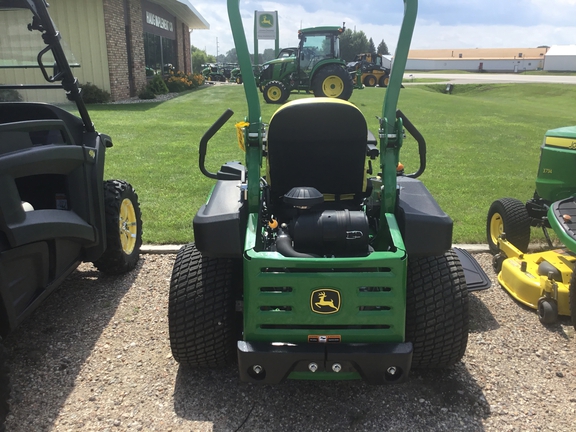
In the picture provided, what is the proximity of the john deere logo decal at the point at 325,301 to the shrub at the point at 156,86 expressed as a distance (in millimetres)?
18443

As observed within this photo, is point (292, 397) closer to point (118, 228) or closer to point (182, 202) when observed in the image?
point (118, 228)

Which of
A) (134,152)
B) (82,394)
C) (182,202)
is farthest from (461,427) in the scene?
(134,152)

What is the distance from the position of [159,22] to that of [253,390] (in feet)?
76.3

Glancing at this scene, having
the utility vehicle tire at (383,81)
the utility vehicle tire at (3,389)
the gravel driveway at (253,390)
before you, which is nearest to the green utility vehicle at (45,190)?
the utility vehicle tire at (3,389)

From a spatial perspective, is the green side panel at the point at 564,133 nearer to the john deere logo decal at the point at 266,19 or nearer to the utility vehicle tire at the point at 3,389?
the john deere logo decal at the point at 266,19

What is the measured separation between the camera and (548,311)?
3148 mm

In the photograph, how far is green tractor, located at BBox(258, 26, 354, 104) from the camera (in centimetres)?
1631

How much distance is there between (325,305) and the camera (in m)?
2.20

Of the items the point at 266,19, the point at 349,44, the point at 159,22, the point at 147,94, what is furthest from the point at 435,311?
the point at 349,44

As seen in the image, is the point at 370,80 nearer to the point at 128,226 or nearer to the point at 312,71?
the point at 312,71

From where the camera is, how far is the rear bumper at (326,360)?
217 cm

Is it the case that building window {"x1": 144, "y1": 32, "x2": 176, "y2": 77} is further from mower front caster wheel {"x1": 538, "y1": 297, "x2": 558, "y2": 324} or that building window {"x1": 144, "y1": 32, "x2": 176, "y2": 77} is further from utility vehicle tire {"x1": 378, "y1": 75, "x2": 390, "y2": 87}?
mower front caster wheel {"x1": 538, "y1": 297, "x2": 558, "y2": 324}

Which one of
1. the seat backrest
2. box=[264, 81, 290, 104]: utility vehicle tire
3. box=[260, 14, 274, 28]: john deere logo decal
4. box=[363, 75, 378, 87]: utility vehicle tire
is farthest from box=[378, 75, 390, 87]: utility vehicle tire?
the seat backrest

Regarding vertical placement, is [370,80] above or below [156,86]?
above
